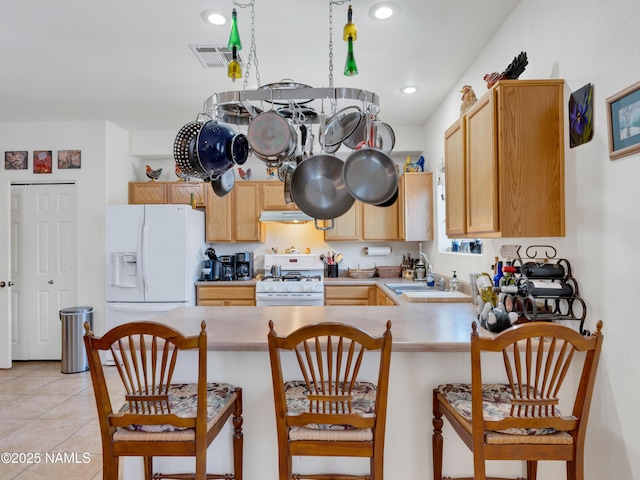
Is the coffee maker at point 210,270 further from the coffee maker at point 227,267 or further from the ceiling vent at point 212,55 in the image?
the ceiling vent at point 212,55

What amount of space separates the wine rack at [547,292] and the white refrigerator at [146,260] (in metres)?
3.28

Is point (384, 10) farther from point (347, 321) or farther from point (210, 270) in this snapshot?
point (210, 270)

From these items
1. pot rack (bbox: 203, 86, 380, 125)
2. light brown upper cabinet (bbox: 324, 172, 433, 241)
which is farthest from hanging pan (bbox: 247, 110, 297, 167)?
light brown upper cabinet (bbox: 324, 172, 433, 241)

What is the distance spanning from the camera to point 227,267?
15.6ft

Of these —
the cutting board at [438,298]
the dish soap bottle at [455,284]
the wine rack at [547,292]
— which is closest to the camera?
the wine rack at [547,292]

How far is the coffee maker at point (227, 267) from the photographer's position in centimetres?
471

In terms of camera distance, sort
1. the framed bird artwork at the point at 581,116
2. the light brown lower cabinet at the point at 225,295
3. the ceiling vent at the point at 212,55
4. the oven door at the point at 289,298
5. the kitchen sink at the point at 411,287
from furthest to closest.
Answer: the light brown lower cabinet at the point at 225,295 < the oven door at the point at 289,298 < the kitchen sink at the point at 411,287 < the ceiling vent at the point at 212,55 < the framed bird artwork at the point at 581,116

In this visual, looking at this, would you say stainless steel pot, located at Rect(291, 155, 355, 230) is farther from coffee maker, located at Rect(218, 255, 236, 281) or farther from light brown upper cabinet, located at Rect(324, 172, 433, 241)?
coffee maker, located at Rect(218, 255, 236, 281)

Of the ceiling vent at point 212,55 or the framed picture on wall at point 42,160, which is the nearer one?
the ceiling vent at point 212,55

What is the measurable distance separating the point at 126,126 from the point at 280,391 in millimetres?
4306

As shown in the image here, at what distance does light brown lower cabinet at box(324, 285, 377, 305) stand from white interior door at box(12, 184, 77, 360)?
2945 millimetres

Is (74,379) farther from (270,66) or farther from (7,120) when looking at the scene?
(270,66)

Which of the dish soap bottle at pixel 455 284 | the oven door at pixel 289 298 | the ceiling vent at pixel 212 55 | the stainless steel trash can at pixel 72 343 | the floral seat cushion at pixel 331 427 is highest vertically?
the ceiling vent at pixel 212 55

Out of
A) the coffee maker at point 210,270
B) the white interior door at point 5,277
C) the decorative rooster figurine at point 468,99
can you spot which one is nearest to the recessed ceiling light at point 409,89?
the decorative rooster figurine at point 468,99
